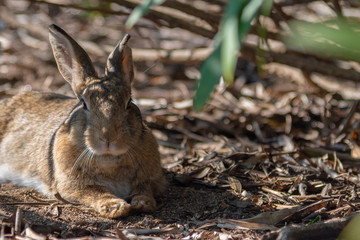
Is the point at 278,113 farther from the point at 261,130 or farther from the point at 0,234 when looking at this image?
the point at 0,234

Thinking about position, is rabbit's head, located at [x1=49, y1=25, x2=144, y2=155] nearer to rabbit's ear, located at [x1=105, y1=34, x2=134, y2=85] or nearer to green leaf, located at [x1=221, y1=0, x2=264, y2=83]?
rabbit's ear, located at [x1=105, y1=34, x2=134, y2=85]

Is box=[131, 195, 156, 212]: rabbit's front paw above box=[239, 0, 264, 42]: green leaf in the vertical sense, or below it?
below

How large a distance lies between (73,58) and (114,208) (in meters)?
1.38

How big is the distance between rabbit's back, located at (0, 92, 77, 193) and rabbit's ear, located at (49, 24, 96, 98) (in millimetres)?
534

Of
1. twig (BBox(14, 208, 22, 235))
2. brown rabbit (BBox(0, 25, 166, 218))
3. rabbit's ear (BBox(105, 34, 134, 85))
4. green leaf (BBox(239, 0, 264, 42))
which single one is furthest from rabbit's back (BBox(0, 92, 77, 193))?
green leaf (BBox(239, 0, 264, 42))

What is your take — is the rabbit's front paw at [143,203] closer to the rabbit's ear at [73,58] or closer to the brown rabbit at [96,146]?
the brown rabbit at [96,146]

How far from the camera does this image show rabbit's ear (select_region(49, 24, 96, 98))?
4566 mm

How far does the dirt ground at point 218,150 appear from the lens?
3840 millimetres

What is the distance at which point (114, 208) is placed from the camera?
415 centimetres

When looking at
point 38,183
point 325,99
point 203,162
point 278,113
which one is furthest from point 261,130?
point 38,183

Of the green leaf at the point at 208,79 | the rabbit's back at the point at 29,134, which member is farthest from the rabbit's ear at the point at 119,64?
the green leaf at the point at 208,79

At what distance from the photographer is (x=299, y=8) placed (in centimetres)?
756

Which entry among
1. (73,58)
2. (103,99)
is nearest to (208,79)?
(103,99)

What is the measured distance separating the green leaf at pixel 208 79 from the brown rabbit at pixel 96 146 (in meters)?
2.12
